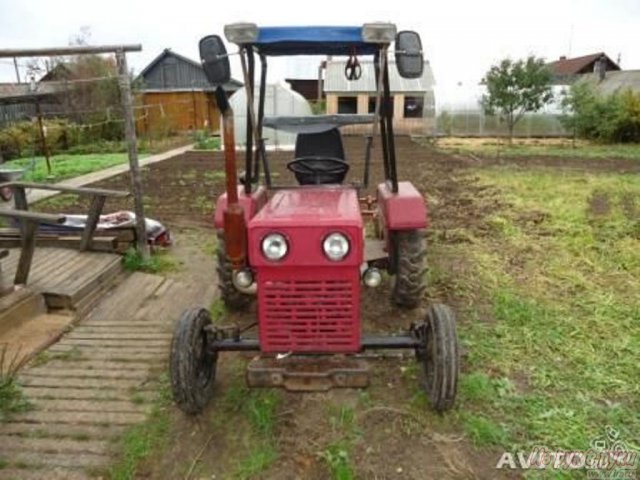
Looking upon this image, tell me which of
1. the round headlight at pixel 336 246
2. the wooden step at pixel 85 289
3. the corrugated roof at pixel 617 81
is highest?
the corrugated roof at pixel 617 81

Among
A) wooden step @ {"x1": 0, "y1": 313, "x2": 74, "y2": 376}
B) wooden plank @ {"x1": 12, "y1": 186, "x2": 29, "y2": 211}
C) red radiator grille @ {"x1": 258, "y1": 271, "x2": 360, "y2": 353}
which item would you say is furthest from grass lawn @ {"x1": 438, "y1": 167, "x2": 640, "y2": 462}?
wooden plank @ {"x1": 12, "y1": 186, "x2": 29, "y2": 211}

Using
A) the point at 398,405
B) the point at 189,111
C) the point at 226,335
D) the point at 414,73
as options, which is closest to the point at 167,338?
the point at 226,335

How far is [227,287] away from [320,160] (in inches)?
43.8

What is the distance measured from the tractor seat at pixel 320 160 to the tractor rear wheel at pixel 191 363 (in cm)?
145

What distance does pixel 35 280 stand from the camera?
14.0 ft

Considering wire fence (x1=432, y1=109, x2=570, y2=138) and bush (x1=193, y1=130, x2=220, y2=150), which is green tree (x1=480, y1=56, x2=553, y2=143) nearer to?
wire fence (x1=432, y1=109, x2=570, y2=138)

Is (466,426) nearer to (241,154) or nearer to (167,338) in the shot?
(167,338)

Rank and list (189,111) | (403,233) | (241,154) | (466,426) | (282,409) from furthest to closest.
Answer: (189,111)
(241,154)
(403,233)
(282,409)
(466,426)

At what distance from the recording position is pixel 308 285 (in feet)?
8.41

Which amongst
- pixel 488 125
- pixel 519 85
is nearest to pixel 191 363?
pixel 519 85

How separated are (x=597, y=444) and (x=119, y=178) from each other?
1017cm

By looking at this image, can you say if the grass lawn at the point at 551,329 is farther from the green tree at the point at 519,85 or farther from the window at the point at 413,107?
the window at the point at 413,107

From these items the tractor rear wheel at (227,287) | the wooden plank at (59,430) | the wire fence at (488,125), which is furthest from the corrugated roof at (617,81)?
the wooden plank at (59,430)

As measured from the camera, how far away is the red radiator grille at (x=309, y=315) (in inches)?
101
